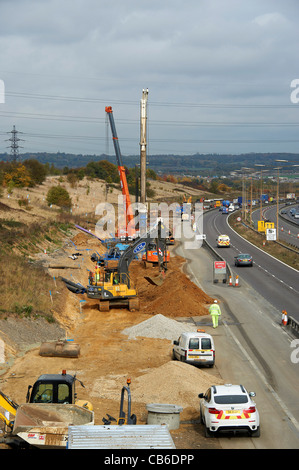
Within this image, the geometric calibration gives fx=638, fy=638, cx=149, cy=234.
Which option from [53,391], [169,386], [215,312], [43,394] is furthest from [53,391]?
[215,312]

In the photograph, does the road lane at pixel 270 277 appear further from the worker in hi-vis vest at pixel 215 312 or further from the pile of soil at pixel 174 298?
the worker in hi-vis vest at pixel 215 312

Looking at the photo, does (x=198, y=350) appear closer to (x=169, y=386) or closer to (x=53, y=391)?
(x=169, y=386)

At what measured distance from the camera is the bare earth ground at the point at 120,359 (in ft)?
66.9

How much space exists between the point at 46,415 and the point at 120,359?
12283mm

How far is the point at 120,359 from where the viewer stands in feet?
88.6

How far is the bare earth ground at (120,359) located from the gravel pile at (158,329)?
0.82 ft

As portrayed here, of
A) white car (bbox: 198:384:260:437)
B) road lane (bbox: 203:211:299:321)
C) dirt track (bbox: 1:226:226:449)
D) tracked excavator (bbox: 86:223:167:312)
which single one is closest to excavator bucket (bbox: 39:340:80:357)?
dirt track (bbox: 1:226:226:449)

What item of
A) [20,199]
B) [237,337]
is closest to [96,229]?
[20,199]

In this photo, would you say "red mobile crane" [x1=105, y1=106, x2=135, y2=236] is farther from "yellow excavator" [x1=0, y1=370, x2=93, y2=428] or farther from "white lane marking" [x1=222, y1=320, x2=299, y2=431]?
"yellow excavator" [x1=0, y1=370, x2=93, y2=428]

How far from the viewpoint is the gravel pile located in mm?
30984

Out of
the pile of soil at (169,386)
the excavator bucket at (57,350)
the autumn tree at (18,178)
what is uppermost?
the autumn tree at (18,178)

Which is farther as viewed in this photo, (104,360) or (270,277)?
(270,277)

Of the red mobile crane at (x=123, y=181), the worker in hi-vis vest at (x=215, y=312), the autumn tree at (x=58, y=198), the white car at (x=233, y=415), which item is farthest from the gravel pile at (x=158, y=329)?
the autumn tree at (x=58, y=198)
